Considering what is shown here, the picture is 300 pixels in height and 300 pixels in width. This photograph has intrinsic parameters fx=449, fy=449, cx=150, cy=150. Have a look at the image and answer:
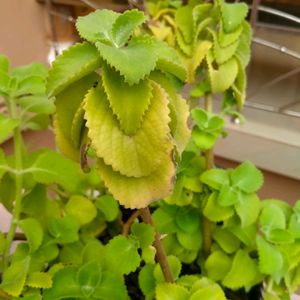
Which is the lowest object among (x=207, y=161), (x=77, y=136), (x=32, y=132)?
(x=32, y=132)

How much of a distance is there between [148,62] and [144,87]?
0.05 ft

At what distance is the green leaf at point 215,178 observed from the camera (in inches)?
17.4

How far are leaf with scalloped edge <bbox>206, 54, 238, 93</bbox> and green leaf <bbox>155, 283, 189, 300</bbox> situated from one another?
8.2 inches

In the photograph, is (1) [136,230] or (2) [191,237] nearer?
(1) [136,230]

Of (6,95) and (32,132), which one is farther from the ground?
(6,95)

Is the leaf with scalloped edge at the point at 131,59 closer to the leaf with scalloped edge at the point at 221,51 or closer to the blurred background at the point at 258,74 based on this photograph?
the leaf with scalloped edge at the point at 221,51

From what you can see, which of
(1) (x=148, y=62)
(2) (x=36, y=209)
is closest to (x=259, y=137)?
(2) (x=36, y=209)

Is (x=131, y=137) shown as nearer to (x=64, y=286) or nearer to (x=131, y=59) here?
(x=131, y=59)

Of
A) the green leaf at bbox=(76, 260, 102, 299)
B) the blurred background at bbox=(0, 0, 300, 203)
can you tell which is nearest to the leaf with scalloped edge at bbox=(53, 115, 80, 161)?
the green leaf at bbox=(76, 260, 102, 299)

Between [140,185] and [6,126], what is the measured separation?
0.16 m

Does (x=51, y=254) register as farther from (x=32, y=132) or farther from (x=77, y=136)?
(x=32, y=132)

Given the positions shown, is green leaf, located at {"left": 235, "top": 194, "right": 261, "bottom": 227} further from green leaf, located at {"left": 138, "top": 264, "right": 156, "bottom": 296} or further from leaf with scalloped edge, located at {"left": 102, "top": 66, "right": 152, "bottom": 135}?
leaf with scalloped edge, located at {"left": 102, "top": 66, "right": 152, "bottom": 135}

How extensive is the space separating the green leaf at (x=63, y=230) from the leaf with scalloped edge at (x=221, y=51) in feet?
0.72

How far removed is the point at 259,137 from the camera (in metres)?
0.75
